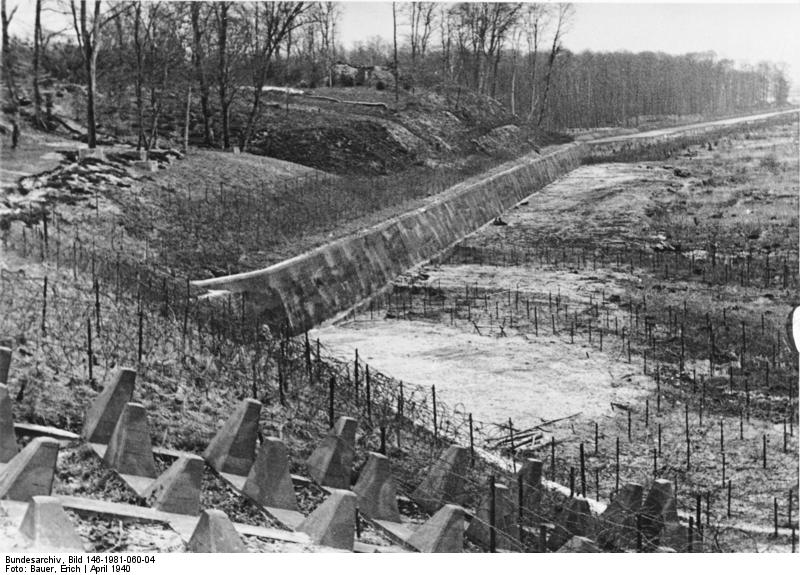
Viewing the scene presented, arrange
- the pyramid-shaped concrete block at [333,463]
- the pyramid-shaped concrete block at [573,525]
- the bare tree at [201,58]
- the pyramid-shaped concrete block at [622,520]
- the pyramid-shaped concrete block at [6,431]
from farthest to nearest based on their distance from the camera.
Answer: the bare tree at [201,58]
the pyramid-shaped concrete block at [333,463]
the pyramid-shaped concrete block at [622,520]
the pyramid-shaped concrete block at [573,525]
the pyramid-shaped concrete block at [6,431]

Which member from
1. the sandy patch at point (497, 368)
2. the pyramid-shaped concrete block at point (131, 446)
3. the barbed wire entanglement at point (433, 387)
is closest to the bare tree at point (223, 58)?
the barbed wire entanglement at point (433, 387)

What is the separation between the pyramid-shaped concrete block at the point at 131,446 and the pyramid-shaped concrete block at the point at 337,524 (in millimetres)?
1610

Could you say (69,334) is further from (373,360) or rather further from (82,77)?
(82,77)

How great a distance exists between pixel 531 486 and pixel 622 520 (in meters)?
0.96

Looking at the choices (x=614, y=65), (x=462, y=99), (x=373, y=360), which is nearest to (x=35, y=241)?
(x=373, y=360)

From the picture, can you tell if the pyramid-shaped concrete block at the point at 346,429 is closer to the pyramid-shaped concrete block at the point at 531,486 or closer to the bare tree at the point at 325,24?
the pyramid-shaped concrete block at the point at 531,486

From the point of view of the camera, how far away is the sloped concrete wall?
62.4ft

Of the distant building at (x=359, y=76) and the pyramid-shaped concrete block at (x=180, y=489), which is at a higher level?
the distant building at (x=359, y=76)

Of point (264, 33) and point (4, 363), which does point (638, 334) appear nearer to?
point (4, 363)

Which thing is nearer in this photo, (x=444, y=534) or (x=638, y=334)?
(x=444, y=534)

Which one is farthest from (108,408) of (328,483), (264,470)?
(328,483)

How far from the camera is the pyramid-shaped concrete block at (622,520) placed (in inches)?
410

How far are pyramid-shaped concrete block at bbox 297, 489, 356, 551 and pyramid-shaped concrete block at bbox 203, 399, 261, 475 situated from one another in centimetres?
142

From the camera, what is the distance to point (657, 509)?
10625 millimetres
